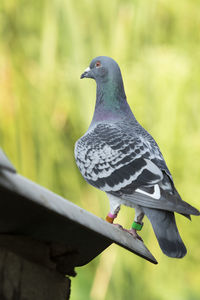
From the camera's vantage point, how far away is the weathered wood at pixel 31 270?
2.37 metres

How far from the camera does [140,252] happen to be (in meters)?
3.04

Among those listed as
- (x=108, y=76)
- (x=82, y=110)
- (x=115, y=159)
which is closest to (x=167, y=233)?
(x=115, y=159)

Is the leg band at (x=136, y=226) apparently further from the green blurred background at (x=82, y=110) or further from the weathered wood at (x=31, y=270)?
the green blurred background at (x=82, y=110)

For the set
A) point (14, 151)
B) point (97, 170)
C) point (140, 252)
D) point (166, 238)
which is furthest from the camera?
point (14, 151)

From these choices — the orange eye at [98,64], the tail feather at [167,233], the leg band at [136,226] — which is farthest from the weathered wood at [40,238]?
the orange eye at [98,64]

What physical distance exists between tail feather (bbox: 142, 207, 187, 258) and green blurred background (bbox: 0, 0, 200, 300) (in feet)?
8.14

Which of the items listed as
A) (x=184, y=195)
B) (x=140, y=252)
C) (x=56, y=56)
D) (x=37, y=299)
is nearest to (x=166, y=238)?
(x=140, y=252)

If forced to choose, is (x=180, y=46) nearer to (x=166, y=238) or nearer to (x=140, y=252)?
(x=166, y=238)

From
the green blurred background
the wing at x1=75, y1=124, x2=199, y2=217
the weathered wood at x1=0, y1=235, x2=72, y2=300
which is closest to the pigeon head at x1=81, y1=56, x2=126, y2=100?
the wing at x1=75, y1=124, x2=199, y2=217

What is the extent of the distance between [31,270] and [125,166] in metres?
1.68

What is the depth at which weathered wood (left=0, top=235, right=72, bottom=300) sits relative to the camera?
2.37 metres

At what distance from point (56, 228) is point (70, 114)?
4.42m

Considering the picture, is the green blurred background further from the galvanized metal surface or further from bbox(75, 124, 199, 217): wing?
the galvanized metal surface

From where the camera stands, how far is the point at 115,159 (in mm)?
4145
